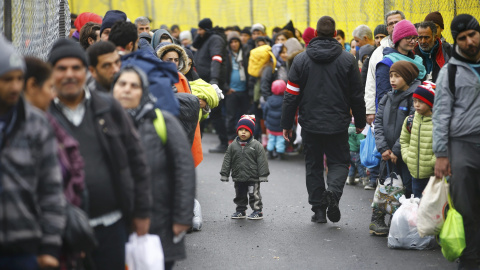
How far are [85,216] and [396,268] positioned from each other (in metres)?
3.95

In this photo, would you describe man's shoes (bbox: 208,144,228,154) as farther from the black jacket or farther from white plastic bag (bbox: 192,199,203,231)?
the black jacket

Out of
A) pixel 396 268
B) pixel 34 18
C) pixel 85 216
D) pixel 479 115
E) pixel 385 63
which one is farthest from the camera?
pixel 385 63

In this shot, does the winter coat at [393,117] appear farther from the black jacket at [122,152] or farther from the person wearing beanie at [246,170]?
the black jacket at [122,152]

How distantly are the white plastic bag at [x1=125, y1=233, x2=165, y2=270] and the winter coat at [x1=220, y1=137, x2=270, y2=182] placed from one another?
5033 mm

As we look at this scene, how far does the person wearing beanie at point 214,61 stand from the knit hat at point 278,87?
1.03 m

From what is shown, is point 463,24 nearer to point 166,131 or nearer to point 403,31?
point 403,31

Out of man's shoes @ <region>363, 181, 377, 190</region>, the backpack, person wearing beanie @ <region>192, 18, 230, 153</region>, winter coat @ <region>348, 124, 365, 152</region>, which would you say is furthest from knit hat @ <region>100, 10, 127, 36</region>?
the backpack

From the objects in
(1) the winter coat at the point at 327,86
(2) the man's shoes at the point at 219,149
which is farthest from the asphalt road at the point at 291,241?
(2) the man's shoes at the point at 219,149

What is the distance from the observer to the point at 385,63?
Answer: 31.5 feet

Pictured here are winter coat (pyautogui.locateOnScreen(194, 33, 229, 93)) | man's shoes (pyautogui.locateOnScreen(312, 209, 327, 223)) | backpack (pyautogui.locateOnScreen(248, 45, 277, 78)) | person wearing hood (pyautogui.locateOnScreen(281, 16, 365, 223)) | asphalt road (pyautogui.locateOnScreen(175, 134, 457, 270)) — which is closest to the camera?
asphalt road (pyautogui.locateOnScreen(175, 134, 457, 270))

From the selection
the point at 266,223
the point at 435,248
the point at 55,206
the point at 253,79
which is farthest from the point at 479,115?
the point at 253,79

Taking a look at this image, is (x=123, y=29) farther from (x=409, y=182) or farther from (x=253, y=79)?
(x=253, y=79)

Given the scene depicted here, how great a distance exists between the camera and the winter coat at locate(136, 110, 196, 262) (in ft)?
16.7

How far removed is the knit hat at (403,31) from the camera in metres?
9.51
